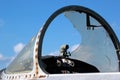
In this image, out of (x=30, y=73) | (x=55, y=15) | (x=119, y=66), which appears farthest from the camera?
(x=119, y=66)

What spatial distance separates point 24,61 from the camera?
6297mm

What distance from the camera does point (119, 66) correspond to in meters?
6.68

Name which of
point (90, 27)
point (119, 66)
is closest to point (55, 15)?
point (90, 27)

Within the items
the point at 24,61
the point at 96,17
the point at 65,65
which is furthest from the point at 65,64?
the point at 96,17

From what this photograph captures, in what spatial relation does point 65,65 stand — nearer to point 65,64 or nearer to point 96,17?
point 65,64

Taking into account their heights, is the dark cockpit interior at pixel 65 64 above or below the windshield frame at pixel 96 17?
below

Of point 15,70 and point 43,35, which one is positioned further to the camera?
point 15,70

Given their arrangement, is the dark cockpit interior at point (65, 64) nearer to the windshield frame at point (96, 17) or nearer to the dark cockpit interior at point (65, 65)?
the dark cockpit interior at point (65, 65)

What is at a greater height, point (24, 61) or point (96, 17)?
point (96, 17)

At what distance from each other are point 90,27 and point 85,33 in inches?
6.0

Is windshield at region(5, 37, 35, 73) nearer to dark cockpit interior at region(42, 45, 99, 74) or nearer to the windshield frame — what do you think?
dark cockpit interior at region(42, 45, 99, 74)

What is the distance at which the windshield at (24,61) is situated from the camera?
6.03 metres

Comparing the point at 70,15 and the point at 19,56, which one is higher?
the point at 70,15

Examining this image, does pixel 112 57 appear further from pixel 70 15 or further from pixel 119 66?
pixel 70 15
